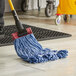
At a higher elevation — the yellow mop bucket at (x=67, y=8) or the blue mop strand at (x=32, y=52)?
the yellow mop bucket at (x=67, y=8)

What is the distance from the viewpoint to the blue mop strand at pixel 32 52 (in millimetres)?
1537

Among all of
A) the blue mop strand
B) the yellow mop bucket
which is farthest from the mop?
the yellow mop bucket

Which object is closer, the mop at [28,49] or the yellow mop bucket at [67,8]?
the mop at [28,49]

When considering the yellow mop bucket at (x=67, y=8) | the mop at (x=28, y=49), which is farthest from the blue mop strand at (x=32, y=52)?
the yellow mop bucket at (x=67, y=8)

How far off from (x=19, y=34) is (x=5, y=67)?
25 centimetres

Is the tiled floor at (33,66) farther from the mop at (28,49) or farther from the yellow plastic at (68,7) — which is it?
the yellow plastic at (68,7)

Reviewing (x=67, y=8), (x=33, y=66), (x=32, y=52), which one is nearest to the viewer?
(x=33, y=66)

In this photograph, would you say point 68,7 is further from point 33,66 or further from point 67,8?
point 33,66

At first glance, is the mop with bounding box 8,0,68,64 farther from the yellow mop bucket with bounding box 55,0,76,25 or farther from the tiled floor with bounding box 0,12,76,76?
the yellow mop bucket with bounding box 55,0,76,25

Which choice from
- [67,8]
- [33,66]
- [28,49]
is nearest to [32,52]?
[28,49]

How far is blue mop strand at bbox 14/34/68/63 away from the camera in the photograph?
154cm

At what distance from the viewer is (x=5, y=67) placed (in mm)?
1467

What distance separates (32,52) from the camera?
161cm

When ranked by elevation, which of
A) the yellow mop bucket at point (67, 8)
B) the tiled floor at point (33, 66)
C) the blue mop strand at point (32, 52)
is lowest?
the tiled floor at point (33, 66)
